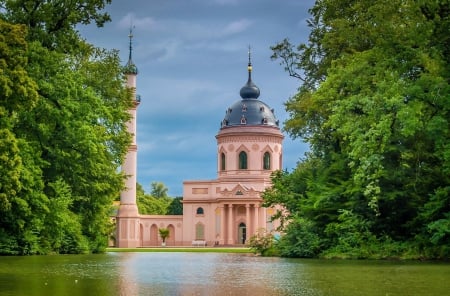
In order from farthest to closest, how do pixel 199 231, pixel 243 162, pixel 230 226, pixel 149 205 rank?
pixel 149 205 < pixel 199 231 < pixel 243 162 < pixel 230 226

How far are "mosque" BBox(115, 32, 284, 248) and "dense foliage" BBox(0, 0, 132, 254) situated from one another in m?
53.2

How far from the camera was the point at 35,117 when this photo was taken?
2947 centimetres

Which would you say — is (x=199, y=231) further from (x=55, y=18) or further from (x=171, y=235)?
(x=55, y=18)

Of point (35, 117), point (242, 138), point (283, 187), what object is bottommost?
point (283, 187)

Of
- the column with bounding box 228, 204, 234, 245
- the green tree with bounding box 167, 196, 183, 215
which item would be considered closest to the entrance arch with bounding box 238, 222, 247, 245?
the column with bounding box 228, 204, 234, 245

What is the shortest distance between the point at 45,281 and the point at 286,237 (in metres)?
18.2

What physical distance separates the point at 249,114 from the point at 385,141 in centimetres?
6932

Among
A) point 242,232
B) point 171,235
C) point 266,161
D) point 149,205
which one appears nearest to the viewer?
point 242,232

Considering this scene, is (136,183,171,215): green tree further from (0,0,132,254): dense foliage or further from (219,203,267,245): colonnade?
(0,0,132,254): dense foliage

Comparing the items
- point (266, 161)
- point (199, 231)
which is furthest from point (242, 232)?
point (266, 161)

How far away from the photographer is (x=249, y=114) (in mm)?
91625

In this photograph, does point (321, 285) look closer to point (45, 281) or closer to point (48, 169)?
point (45, 281)

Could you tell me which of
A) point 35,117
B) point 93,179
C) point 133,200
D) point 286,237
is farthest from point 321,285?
point 133,200

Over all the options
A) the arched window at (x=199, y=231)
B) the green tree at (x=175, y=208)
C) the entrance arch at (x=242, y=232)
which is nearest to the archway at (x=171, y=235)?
the arched window at (x=199, y=231)
